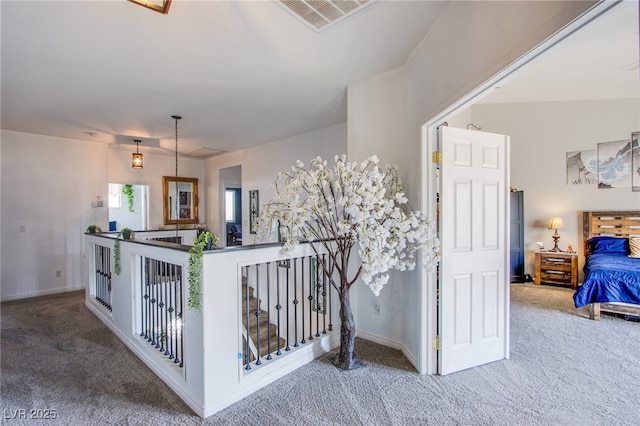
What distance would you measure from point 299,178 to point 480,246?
66.1 inches

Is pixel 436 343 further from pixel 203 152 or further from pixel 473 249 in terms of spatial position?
pixel 203 152

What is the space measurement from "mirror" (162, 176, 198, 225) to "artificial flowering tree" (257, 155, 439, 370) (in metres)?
5.07

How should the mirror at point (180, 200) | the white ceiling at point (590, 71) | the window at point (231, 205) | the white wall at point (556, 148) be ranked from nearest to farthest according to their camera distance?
1. the white ceiling at point (590, 71)
2. the white wall at point (556, 148)
3. the mirror at point (180, 200)
4. the window at point (231, 205)

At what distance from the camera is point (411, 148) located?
2.68 meters

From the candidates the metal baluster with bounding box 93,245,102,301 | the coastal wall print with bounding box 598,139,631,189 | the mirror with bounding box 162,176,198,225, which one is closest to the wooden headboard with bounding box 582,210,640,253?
the coastal wall print with bounding box 598,139,631,189

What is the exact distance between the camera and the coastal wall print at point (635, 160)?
189 inches

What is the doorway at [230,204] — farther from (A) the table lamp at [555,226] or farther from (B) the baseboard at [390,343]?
(A) the table lamp at [555,226]

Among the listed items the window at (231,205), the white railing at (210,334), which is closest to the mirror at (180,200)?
the window at (231,205)

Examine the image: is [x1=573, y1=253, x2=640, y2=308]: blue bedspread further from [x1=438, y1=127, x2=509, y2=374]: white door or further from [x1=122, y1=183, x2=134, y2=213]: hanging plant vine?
[x1=122, y1=183, x2=134, y2=213]: hanging plant vine

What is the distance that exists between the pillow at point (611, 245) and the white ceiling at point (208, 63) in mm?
2316

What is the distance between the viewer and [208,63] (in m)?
2.63

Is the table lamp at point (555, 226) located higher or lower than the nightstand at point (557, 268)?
higher

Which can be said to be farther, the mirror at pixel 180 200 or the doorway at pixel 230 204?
the doorway at pixel 230 204

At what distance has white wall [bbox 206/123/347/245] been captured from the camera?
461 cm
